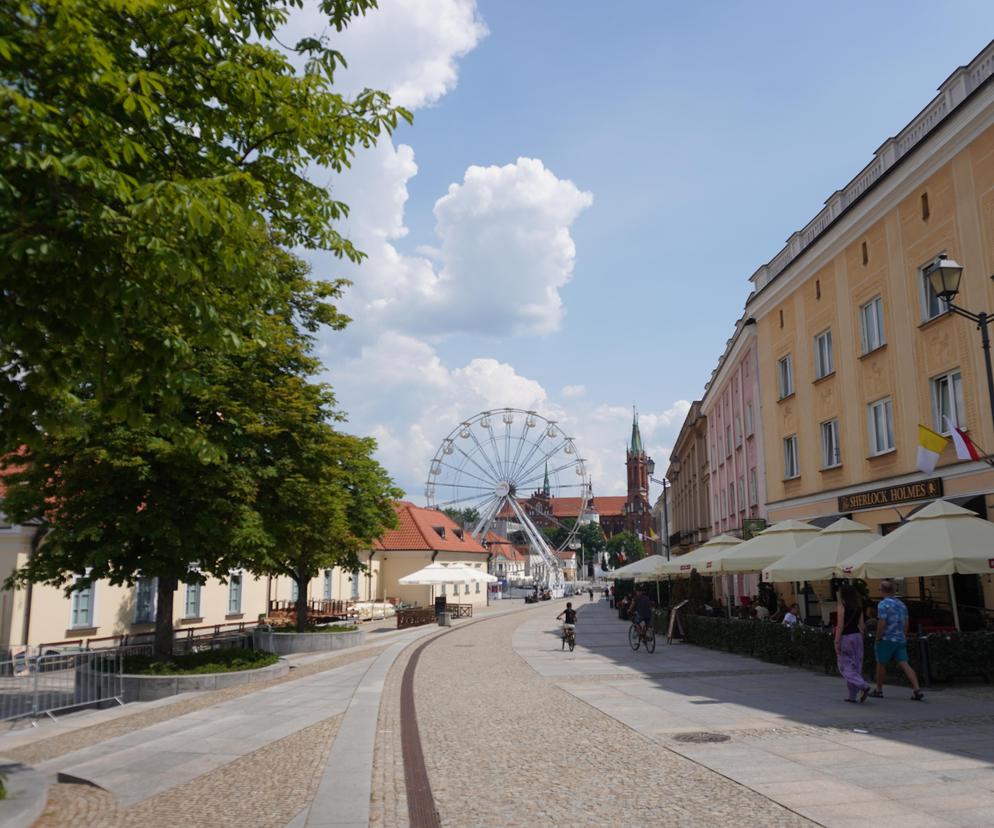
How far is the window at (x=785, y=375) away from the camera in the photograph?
28188 millimetres

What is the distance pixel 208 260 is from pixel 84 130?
4.03 feet

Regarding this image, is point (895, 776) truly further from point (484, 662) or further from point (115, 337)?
point (484, 662)

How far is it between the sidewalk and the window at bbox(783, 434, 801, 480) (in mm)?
10899

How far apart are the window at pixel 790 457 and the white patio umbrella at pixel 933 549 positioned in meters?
12.8

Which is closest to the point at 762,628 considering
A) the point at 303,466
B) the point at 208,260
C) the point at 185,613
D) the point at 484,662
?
the point at 484,662

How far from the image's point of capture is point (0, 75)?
5.59 metres

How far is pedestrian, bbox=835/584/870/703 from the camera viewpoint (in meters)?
12.2

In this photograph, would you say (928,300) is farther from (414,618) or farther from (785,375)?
(414,618)

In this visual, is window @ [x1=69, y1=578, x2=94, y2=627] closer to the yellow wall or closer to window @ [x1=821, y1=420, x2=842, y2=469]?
the yellow wall

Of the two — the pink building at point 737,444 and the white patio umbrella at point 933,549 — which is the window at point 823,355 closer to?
the pink building at point 737,444

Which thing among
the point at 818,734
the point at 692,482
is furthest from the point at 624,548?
the point at 818,734

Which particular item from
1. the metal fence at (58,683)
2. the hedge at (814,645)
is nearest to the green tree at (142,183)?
the metal fence at (58,683)

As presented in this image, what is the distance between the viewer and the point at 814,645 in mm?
16688

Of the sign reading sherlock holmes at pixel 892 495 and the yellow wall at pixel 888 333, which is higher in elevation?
the yellow wall at pixel 888 333
